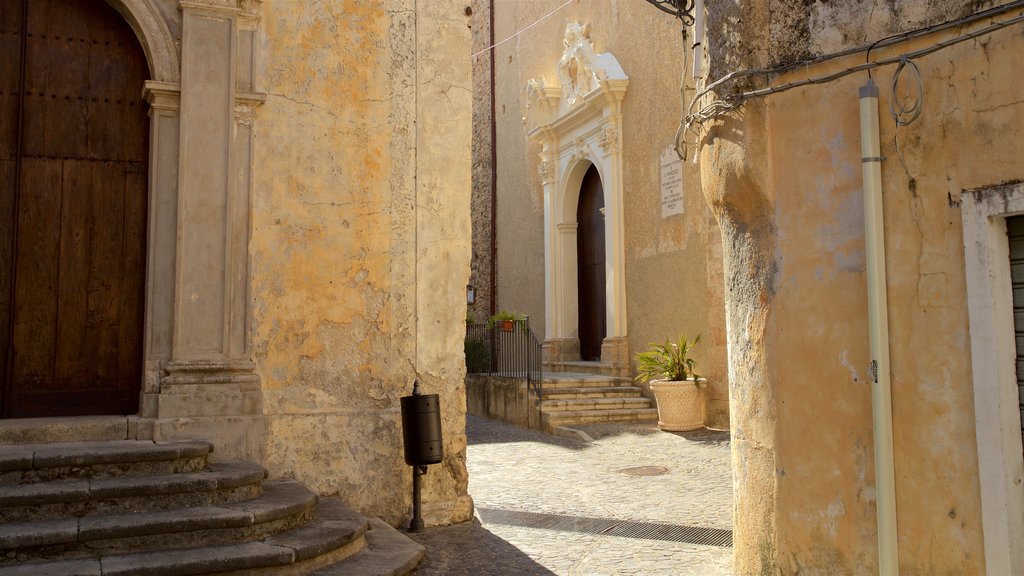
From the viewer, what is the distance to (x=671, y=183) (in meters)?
12.5

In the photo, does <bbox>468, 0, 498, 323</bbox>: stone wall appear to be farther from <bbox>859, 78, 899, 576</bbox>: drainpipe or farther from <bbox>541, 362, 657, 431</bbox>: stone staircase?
<bbox>859, 78, 899, 576</bbox>: drainpipe

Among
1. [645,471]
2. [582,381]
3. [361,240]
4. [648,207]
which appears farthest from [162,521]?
[648,207]

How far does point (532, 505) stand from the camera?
6852 mm

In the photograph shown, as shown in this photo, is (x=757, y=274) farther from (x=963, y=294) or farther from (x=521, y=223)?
(x=521, y=223)

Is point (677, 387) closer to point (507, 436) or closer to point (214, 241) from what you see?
point (507, 436)

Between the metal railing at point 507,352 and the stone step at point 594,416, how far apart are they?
19.0 inches

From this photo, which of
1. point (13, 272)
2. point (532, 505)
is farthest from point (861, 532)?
point (13, 272)

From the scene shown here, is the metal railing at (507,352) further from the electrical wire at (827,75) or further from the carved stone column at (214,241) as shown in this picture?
the electrical wire at (827,75)

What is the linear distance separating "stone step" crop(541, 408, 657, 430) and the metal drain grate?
521 cm

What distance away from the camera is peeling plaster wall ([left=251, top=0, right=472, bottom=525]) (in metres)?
5.68

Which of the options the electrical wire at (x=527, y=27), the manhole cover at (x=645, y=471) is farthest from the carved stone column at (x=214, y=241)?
the electrical wire at (x=527, y=27)

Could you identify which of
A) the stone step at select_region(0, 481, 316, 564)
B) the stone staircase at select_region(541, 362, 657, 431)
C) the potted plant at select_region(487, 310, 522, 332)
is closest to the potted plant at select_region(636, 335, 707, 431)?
the stone staircase at select_region(541, 362, 657, 431)

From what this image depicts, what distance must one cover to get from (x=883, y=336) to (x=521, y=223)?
1426 cm

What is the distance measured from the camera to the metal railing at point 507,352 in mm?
12773
